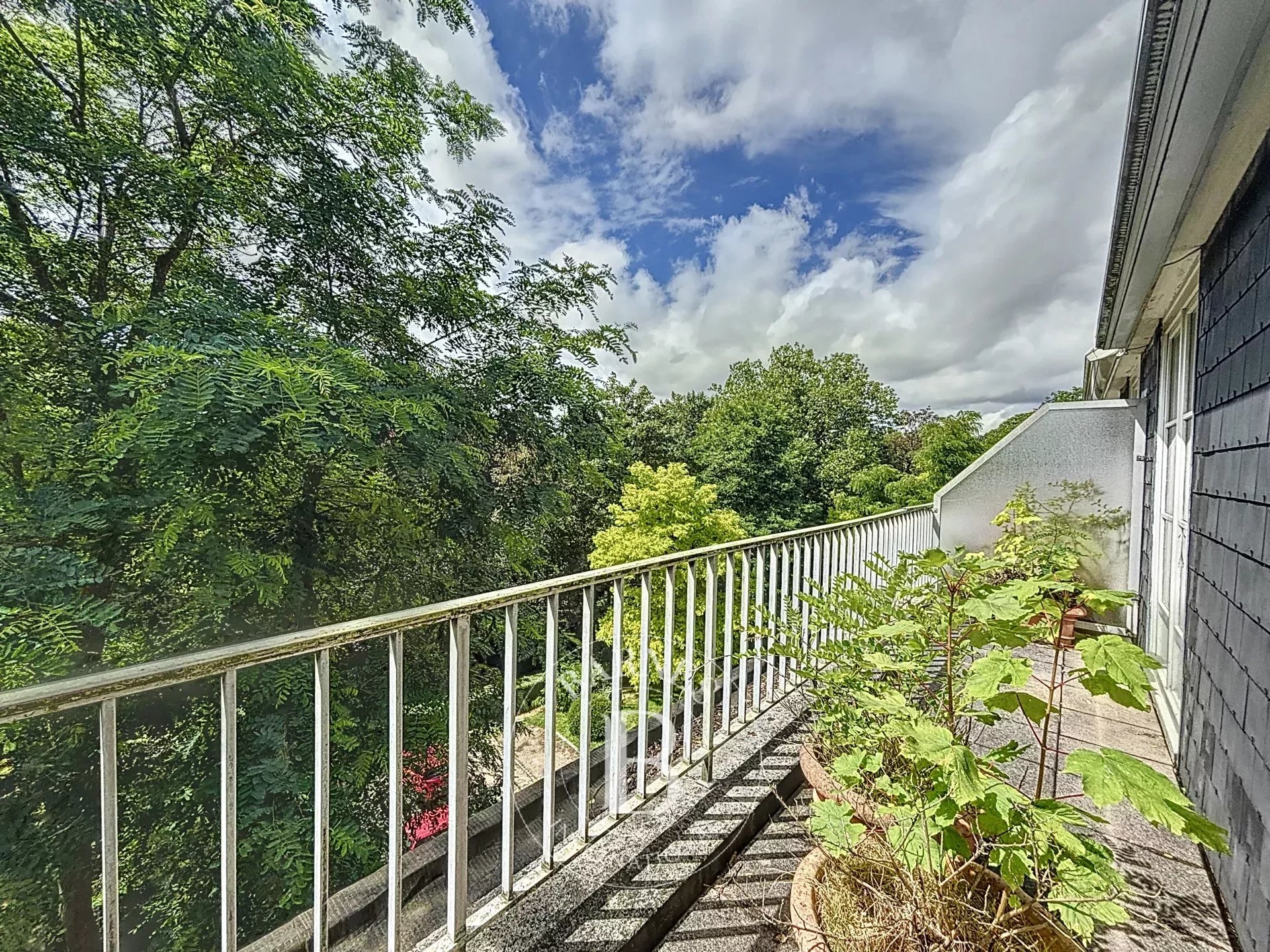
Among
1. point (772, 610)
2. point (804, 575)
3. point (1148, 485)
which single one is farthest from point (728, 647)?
point (1148, 485)

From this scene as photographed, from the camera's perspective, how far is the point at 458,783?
1278 mm

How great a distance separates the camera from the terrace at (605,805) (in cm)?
97

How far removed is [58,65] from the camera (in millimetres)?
3129

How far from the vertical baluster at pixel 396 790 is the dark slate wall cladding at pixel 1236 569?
81.9 inches

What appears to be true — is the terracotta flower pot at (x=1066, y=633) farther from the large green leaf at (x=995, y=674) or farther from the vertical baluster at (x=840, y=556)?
the vertical baluster at (x=840, y=556)

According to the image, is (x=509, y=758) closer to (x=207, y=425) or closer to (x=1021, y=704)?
(x=1021, y=704)

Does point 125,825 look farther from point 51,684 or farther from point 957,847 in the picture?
point 957,847

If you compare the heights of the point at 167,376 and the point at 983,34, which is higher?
the point at 983,34

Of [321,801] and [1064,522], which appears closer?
[321,801]

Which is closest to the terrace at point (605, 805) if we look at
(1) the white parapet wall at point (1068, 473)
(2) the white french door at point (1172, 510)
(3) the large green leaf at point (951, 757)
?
(2) the white french door at point (1172, 510)

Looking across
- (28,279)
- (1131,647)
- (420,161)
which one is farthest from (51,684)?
(420,161)

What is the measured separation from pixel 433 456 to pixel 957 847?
364cm

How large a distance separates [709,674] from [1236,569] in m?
1.84

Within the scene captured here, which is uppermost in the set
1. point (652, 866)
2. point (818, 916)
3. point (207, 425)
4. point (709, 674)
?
point (207, 425)
